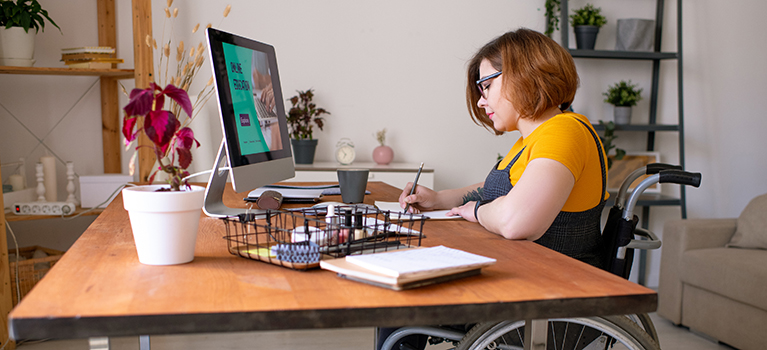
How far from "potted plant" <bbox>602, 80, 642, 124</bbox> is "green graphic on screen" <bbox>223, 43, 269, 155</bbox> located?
290 centimetres

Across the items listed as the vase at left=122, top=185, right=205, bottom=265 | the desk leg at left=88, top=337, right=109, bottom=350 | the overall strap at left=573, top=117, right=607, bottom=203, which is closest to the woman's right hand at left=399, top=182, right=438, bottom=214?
the overall strap at left=573, top=117, right=607, bottom=203

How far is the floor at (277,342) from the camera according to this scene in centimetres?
256

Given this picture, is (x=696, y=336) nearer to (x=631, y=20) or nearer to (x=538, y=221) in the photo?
(x=631, y=20)

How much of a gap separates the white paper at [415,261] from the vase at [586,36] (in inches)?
119

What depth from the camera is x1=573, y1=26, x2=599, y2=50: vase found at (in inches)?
138

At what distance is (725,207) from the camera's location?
4.00 metres

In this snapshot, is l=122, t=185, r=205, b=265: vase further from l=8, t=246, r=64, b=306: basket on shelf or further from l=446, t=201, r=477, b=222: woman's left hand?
l=8, t=246, r=64, b=306: basket on shelf

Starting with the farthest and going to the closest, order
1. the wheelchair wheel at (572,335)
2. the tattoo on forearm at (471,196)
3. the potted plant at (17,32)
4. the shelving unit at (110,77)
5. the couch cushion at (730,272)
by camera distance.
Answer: the potted plant at (17,32) → the shelving unit at (110,77) → the couch cushion at (730,272) → the tattoo on forearm at (471,196) → the wheelchair wheel at (572,335)

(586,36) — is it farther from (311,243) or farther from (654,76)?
(311,243)

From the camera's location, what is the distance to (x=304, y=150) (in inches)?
129

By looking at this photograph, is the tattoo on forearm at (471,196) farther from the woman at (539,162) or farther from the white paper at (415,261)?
the white paper at (415,261)

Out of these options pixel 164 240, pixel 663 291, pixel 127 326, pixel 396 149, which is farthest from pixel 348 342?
pixel 127 326

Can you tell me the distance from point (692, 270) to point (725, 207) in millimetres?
1531

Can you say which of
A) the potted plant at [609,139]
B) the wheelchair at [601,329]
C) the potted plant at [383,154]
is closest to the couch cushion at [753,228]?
the potted plant at [609,139]
